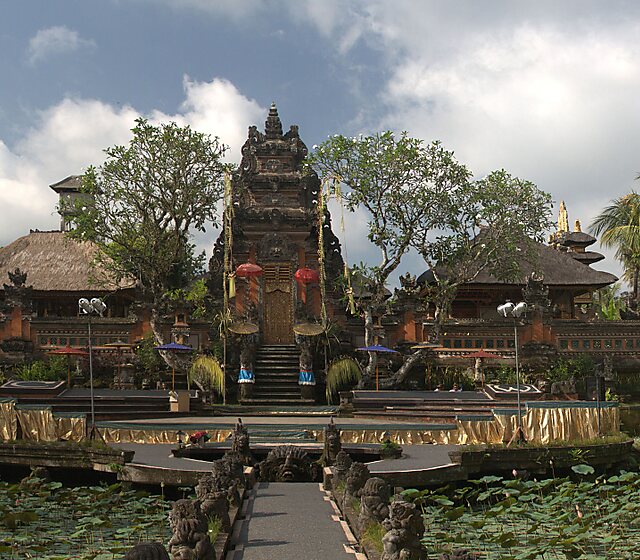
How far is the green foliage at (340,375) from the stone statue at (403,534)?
63.7 feet

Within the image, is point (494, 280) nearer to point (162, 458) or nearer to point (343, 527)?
point (162, 458)

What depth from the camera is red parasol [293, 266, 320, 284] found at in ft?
99.7

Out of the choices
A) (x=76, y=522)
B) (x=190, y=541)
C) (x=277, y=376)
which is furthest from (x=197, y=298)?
(x=190, y=541)

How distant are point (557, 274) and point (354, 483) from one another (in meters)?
27.3

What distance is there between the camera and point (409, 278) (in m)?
30.3

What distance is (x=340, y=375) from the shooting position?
2742 centimetres

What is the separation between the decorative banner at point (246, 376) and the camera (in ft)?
89.8

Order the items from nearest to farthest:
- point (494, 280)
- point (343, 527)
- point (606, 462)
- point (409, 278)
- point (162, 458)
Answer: point (343, 527)
point (162, 458)
point (606, 462)
point (409, 278)
point (494, 280)

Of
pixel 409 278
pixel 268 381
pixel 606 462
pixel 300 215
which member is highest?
pixel 300 215

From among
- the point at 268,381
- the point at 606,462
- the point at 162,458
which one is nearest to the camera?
the point at 162,458

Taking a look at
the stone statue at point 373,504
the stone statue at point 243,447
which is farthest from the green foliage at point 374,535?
the stone statue at point 243,447

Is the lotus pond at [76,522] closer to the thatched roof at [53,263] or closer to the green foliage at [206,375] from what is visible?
the green foliage at [206,375]

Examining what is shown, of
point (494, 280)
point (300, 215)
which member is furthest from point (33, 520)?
point (494, 280)

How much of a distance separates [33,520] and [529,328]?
23.0 meters
